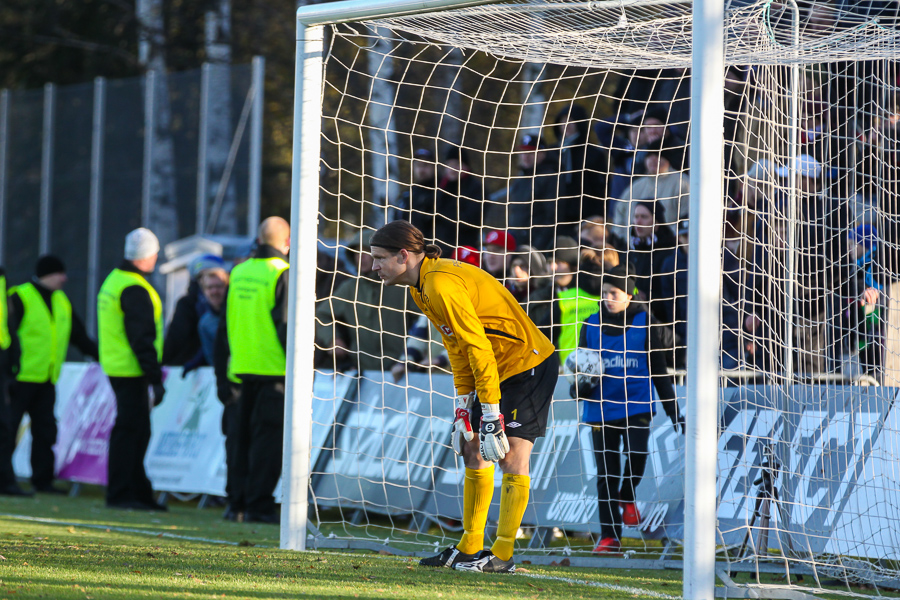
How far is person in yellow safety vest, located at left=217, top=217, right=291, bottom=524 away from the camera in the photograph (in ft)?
28.3

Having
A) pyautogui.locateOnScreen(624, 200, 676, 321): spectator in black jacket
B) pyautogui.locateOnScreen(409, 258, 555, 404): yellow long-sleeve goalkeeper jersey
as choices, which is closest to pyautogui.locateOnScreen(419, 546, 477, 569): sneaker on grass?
pyautogui.locateOnScreen(409, 258, 555, 404): yellow long-sleeve goalkeeper jersey

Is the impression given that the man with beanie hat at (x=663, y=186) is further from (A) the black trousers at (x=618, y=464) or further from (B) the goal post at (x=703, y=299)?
(B) the goal post at (x=703, y=299)

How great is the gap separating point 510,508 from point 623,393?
1.93 m

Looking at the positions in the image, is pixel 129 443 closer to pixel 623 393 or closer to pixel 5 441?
pixel 5 441

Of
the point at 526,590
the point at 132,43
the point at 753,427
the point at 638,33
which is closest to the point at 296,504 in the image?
the point at 526,590

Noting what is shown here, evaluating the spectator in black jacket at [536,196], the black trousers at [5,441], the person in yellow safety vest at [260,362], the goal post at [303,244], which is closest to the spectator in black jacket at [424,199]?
the spectator in black jacket at [536,196]

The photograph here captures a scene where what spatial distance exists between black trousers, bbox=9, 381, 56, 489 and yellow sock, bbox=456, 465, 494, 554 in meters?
6.82

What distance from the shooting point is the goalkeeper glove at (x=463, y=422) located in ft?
18.0

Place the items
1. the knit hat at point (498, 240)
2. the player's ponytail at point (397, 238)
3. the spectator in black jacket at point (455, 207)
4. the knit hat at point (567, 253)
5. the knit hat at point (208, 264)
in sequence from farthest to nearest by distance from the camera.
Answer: the knit hat at point (208, 264)
the spectator in black jacket at point (455, 207)
the knit hat at point (498, 240)
the knit hat at point (567, 253)
the player's ponytail at point (397, 238)

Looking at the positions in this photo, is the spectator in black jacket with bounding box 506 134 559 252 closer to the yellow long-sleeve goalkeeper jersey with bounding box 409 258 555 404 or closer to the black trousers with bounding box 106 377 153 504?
the black trousers with bounding box 106 377 153 504

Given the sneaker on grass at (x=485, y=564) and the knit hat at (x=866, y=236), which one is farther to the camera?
the knit hat at (x=866, y=236)

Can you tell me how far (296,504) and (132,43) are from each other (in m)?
18.6

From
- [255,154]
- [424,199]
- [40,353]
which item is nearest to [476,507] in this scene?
[424,199]

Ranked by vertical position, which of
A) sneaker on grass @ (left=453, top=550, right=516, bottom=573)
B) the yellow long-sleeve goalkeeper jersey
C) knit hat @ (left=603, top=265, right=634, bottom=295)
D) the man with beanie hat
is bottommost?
sneaker on grass @ (left=453, top=550, right=516, bottom=573)
